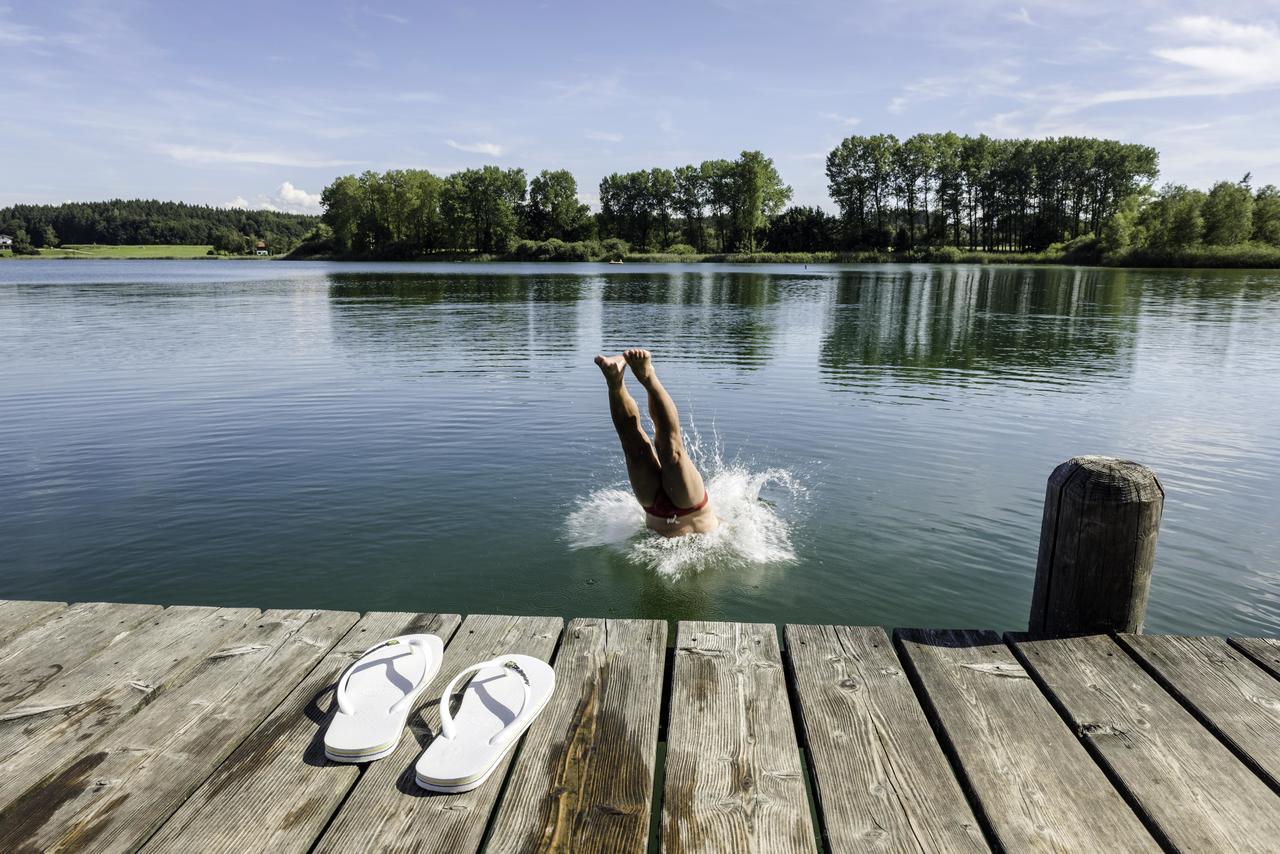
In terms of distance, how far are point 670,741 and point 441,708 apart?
3.02ft

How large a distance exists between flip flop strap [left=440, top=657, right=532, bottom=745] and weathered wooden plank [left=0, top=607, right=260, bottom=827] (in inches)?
52.3

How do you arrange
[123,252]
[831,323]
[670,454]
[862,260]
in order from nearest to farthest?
[670,454] < [831,323] < [862,260] < [123,252]

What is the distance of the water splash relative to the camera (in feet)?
24.0

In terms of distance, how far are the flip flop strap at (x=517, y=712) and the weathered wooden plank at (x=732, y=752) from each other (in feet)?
1.99

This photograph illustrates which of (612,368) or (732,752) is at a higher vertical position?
(612,368)

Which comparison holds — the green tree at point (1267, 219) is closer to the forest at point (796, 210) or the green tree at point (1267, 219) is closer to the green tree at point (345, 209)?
the forest at point (796, 210)

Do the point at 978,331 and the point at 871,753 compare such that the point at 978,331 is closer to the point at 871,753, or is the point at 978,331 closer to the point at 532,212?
the point at 871,753

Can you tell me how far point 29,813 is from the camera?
2535 mm

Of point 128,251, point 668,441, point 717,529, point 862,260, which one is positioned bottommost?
point 717,529

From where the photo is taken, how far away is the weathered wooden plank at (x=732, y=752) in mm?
2475

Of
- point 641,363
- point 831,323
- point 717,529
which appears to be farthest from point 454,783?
point 831,323

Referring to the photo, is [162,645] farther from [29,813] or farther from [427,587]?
[427,587]

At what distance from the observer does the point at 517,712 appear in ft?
Result: 9.86

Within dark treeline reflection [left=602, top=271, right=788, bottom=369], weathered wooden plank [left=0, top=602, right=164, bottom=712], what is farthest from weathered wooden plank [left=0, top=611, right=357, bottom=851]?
dark treeline reflection [left=602, top=271, right=788, bottom=369]
